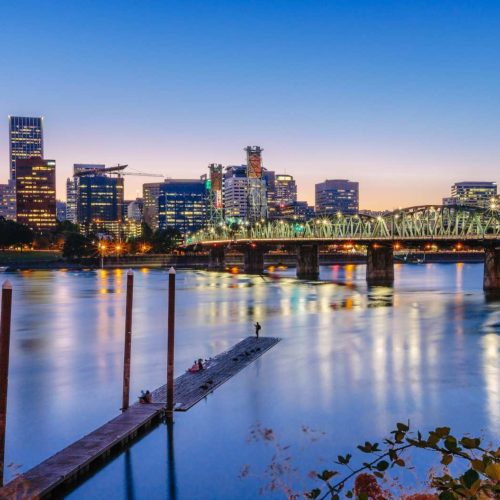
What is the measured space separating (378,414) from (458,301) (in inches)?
2885

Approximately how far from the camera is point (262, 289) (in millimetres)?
130500

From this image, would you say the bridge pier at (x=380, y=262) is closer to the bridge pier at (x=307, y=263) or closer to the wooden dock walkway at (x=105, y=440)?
the bridge pier at (x=307, y=263)

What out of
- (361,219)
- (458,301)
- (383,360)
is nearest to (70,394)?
(383,360)

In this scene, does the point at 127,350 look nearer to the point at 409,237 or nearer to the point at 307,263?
the point at 409,237

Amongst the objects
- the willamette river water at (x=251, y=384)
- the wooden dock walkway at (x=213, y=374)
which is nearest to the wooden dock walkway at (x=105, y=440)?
the wooden dock walkway at (x=213, y=374)

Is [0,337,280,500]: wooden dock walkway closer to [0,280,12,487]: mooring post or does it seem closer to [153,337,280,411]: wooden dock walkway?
[153,337,280,411]: wooden dock walkway

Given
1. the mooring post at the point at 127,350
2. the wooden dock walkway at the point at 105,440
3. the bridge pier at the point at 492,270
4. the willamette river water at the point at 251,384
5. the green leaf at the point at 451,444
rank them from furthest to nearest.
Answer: the bridge pier at the point at 492,270, the mooring post at the point at 127,350, the willamette river water at the point at 251,384, the wooden dock walkway at the point at 105,440, the green leaf at the point at 451,444

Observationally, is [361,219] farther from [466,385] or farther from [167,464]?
[167,464]

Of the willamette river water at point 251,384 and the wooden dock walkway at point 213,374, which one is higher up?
the wooden dock walkway at point 213,374

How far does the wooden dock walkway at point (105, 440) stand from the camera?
23.1m

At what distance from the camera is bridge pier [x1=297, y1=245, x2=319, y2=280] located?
182 meters

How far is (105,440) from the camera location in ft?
90.8

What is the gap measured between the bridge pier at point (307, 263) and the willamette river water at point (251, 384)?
289ft

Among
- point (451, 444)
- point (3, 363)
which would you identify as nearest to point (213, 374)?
point (3, 363)
